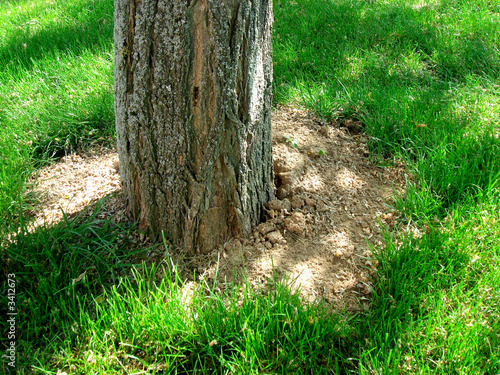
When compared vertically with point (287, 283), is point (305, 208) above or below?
above

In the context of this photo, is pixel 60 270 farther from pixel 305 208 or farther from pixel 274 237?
pixel 305 208

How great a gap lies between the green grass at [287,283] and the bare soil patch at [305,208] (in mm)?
105

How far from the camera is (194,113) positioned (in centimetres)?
198

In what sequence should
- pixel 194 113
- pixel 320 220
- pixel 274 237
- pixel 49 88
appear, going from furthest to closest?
pixel 49 88 < pixel 320 220 < pixel 274 237 < pixel 194 113

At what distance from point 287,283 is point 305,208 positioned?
628mm

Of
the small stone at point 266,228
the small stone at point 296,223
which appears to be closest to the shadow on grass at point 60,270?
the small stone at point 266,228

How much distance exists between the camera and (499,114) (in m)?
3.16

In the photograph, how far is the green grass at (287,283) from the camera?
1.75 metres

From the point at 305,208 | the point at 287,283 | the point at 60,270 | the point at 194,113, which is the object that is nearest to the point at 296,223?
the point at 305,208

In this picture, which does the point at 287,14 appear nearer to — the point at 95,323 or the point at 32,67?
the point at 32,67

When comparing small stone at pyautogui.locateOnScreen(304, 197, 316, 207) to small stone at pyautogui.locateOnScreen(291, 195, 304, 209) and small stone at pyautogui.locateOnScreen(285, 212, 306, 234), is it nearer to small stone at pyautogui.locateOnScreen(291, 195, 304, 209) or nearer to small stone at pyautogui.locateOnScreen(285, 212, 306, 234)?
small stone at pyautogui.locateOnScreen(291, 195, 304, 209)

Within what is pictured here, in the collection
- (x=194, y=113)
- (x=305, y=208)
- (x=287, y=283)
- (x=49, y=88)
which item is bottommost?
(x=287, y=283)

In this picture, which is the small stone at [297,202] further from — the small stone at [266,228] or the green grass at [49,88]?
the green grass at [49,88]

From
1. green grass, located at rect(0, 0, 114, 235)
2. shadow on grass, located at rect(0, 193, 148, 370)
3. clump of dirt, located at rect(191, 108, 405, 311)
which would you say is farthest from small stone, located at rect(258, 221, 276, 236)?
green grass, located at rect(0, 0, 114, 235)
